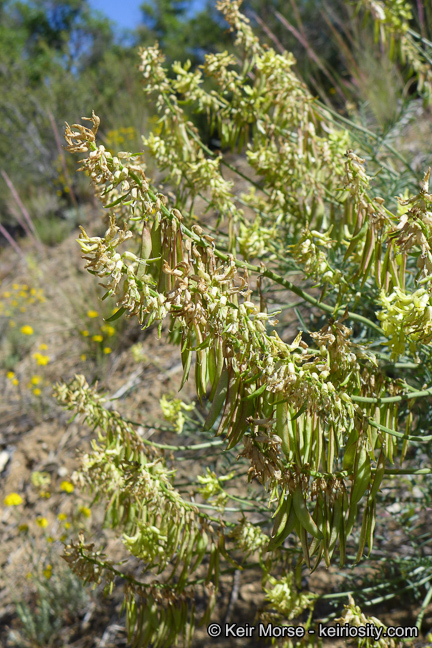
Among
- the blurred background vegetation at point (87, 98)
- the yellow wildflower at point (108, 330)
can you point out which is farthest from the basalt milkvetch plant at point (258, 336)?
the blurred background vegetation at point (87, 98)

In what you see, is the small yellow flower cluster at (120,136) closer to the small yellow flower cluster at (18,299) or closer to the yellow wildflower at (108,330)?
the small yellow flower cluster at (18,299)

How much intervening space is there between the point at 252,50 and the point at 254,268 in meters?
0.89

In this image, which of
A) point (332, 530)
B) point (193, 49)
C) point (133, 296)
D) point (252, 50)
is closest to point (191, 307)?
point (133, 296)

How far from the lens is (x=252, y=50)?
1.55m

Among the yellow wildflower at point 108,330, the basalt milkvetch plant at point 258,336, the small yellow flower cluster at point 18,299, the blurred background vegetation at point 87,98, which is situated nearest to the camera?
the basalt milkvetch plant at point 258,336

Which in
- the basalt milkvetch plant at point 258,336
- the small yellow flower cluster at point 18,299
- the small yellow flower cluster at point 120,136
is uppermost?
the small yellow flower cluster at point 120,136

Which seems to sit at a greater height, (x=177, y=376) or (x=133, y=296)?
→ (x=133, y=296)

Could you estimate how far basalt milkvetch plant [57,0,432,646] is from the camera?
0.77 meters

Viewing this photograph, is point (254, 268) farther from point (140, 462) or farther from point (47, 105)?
point (47, 105)

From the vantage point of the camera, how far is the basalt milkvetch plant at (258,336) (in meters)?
0.77

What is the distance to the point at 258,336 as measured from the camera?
31.5 inches

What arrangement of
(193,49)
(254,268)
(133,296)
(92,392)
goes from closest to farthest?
(133,296)
(254,268)
(92,392)
(193,49)

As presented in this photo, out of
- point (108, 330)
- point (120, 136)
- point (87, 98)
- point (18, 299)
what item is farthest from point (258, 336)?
point (87, 98)

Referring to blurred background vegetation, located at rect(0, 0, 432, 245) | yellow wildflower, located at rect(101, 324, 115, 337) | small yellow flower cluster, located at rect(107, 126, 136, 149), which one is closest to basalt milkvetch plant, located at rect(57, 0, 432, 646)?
yellow wildflower, located at rect(101, 324, 115, 337)
